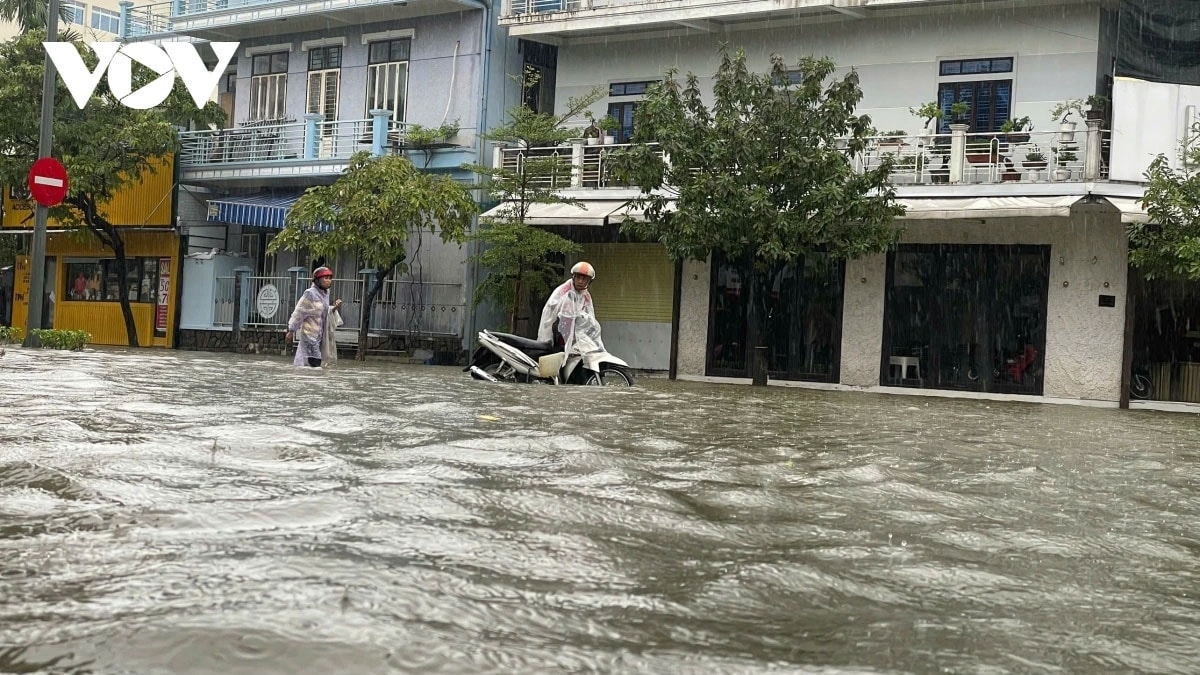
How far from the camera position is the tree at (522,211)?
2225 centimetres

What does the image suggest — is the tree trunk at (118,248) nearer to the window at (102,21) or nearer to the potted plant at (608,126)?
the potted plant at (608,126)

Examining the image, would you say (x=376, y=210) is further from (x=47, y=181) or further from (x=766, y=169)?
(x=766, y=169)

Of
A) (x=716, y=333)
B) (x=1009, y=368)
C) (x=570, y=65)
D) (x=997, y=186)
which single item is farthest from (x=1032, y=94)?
(x=570, y=65)

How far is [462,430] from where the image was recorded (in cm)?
Result: 752

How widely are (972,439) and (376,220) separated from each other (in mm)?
15203

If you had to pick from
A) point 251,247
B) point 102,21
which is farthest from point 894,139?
point 102,21

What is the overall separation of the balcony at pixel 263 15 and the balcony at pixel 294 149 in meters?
2.10

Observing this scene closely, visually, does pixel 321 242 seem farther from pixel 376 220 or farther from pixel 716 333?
pixel 716 333

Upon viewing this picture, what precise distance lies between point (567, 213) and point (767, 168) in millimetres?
4614

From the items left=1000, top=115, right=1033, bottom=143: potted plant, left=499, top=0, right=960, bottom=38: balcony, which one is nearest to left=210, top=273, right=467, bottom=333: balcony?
left=499, top=0, right=960, bottom=38: balcony

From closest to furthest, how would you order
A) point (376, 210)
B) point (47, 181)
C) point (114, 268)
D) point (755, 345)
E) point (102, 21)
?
point (47, 181) → point (755, 345) → point (376, 210) → point (114, 268) → point (102, 21)

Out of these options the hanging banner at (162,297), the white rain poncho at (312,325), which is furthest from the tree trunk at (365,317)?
the white rain poncho at (312,325)

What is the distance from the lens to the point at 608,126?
78.6 ft

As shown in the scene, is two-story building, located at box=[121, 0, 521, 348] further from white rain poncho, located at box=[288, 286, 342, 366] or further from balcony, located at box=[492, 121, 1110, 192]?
white rain poncho, located at box=[288, 286, 342, 366]
